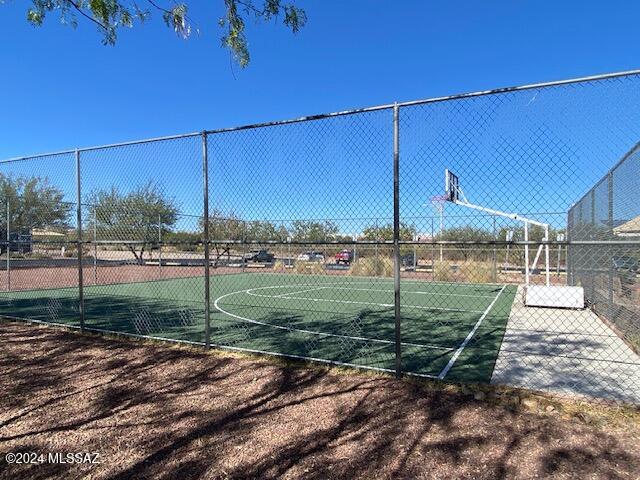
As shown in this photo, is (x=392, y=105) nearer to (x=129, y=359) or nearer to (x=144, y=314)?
(x=129, y=359)

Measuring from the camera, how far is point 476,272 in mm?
19188

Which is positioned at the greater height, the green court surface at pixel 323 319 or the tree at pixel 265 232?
the tree at pixel 265 232

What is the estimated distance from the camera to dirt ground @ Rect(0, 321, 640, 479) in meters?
3.13

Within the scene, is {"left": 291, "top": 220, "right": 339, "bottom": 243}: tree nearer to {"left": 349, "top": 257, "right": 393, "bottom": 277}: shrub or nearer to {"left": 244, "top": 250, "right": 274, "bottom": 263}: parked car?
{"left": 244, "top": 250, "right": 274, "bottom": 263}: parked car

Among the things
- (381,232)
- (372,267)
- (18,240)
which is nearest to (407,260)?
(372,267)

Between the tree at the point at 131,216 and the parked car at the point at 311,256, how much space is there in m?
9.50

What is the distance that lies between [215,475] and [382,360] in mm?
3221

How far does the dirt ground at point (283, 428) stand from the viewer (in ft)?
10.3

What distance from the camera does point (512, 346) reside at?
6969 mm

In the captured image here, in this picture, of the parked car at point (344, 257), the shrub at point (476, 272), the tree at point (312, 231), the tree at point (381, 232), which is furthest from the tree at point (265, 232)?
the shrub at point (476, 272)

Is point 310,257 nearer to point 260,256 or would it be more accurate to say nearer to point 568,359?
point 260,256

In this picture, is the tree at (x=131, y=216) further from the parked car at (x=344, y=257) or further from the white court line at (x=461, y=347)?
the parked car at (x=344, y=257)

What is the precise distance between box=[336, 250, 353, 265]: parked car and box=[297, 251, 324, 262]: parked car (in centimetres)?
76

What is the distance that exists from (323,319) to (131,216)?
14.1 ft
